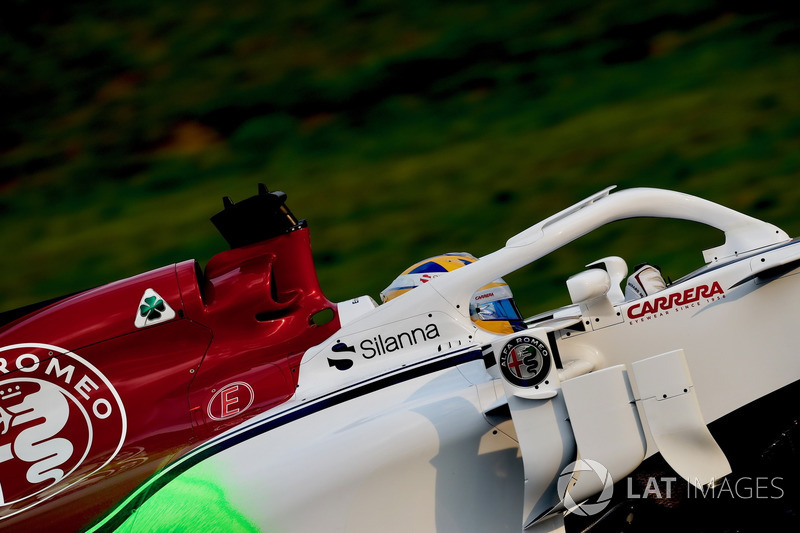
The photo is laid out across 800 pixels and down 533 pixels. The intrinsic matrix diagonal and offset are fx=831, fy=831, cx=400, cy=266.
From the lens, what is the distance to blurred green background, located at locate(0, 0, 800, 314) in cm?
563

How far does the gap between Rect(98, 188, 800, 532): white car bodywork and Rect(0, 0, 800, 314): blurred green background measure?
2893 millimetres

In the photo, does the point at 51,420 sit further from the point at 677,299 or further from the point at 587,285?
the point at 677,299

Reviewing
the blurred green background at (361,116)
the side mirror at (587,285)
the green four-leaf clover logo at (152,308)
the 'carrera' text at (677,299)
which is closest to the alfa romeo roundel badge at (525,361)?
the side mirror at (587,285)

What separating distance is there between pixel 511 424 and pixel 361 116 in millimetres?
4037

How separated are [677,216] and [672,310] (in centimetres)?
54

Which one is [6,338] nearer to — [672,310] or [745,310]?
[672,310]

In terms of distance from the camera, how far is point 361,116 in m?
6.11

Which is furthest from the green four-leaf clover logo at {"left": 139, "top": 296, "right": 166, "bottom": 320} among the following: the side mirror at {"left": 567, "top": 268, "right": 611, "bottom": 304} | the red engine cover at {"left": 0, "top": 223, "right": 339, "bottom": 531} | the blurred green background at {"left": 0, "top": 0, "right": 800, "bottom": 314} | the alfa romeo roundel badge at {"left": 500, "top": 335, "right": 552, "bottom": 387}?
the blurred green background at {"left": 0, "top": 0, "right": 800, "bottom": 314}

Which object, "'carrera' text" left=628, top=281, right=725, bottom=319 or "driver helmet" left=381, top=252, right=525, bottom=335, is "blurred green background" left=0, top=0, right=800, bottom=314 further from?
"'carrera' text" left=628, top=281, right=725, bottom=319

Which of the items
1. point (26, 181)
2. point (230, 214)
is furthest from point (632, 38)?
point (26, 181)

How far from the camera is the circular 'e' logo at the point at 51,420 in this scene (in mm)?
2861

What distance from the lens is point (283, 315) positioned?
3.16 m

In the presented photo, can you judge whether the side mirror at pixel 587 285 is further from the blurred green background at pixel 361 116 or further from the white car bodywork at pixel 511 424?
the blurred green background at pixel 361 116

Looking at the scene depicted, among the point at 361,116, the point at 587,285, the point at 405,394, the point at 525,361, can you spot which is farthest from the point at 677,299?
the point at 361,116
